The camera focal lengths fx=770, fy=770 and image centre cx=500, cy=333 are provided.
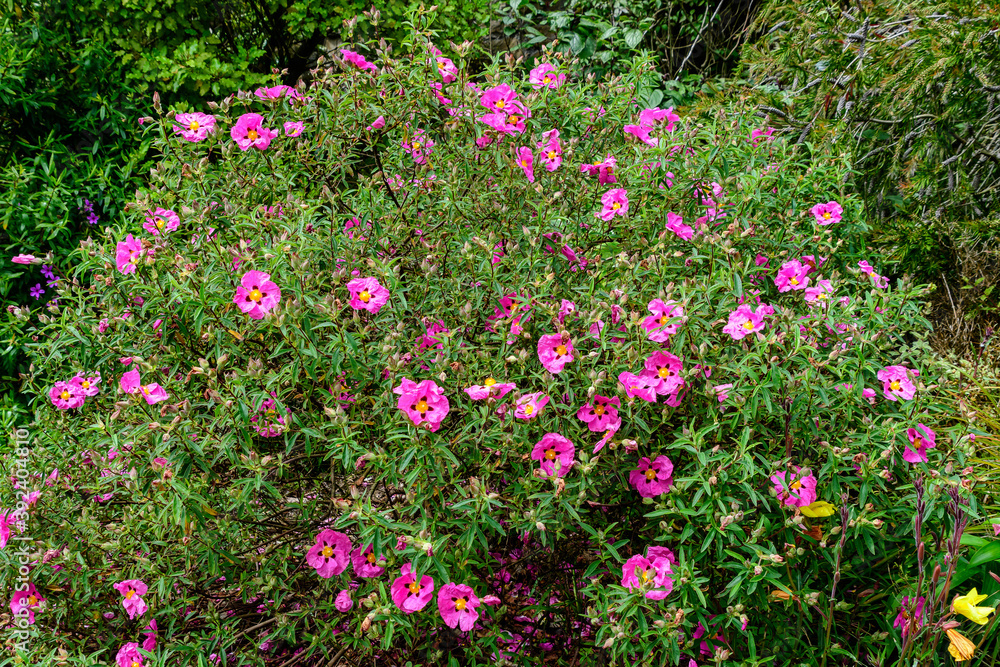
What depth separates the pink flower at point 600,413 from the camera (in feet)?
6.63

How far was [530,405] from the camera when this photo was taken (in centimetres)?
199

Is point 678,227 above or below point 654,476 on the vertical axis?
above

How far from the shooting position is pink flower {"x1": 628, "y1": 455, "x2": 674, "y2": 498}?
210 cm

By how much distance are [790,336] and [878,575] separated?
86 cm

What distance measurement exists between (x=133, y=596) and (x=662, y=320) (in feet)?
5.54

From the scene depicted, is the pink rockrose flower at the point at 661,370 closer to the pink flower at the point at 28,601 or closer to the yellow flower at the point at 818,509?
the yellow flower at the point at 818,509

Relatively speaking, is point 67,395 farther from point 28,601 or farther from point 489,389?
point 489,389

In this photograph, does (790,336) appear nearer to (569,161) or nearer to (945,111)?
(569,161)

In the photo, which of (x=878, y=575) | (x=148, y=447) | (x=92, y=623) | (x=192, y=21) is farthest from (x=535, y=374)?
(x=192, y=21)

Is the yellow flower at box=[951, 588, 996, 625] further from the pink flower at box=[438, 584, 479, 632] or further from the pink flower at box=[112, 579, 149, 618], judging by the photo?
the pink flower at box=[112, 579, 149, 618]

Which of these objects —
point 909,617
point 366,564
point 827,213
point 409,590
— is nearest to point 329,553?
point 366,564

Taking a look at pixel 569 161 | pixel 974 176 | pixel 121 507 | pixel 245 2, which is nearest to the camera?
pixel 569 161

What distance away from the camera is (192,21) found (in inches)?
217

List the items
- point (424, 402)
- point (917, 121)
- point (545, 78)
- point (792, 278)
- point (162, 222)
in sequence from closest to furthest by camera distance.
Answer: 1. point (424, 402)
2. point (162, 222)
3. point (792, 278)
4. point (545, 78)
5. point (917, 121)
